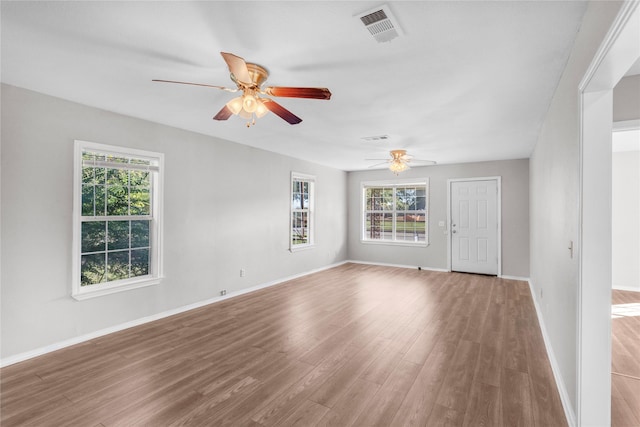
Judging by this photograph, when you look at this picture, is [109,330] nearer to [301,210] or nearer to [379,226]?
[301,210]

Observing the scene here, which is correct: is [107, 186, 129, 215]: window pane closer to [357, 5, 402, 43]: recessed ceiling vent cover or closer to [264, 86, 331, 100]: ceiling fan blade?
[264, 86, 331, 100]: ceiling fan blade

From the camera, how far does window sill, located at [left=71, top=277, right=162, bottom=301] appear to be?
3109mm

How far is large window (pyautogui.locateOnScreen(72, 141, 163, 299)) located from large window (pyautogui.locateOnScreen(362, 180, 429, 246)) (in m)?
5.22

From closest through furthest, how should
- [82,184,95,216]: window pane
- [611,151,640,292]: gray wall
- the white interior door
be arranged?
[82,184,95,216]: window pane, [611,151,640,292]: gray wall, the white interior door

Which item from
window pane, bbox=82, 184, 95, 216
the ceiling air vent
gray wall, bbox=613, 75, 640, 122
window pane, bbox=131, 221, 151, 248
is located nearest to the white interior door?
the ceiling air vent

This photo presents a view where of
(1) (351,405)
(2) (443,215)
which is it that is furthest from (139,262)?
(2) (443,215)

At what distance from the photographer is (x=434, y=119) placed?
3.58 metres

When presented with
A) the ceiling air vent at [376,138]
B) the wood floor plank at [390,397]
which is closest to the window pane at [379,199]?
the ceiling air vent at [376,138]

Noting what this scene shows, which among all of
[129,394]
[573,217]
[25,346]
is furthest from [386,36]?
[25,346]

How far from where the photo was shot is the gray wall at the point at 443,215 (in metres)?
6.01

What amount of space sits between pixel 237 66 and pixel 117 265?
2907 millimetres

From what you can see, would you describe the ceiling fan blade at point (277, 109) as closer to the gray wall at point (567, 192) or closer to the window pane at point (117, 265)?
the gray wall at point (567, 192)

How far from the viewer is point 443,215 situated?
6.80 metres

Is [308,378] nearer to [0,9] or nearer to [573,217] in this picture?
[573,217]
